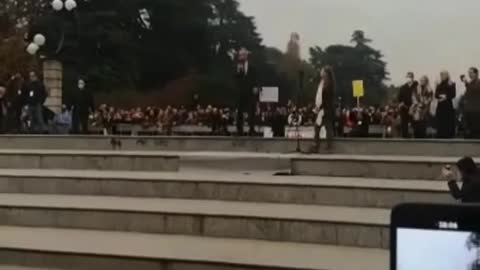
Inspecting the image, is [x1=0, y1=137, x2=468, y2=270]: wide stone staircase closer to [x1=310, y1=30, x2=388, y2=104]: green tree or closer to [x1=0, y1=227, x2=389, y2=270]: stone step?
[x1=0, y1=227, x2=389, y2=270]: stone step

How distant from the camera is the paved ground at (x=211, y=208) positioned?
786cm

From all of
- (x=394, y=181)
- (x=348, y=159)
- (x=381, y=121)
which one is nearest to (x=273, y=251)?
(x=394, y=181)

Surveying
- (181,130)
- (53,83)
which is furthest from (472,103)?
(53,83)

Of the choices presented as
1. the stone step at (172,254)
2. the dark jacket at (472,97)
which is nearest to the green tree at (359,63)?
the dark jacket at (472,97)

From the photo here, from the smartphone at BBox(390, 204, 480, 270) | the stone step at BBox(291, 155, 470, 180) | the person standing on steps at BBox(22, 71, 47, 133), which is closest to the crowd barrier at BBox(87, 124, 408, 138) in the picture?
the person standing on steps at BBox(22, 71, 47, 133)

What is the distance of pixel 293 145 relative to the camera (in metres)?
14.5

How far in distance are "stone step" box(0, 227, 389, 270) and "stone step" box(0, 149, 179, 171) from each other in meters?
3.36

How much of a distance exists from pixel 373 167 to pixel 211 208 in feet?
9.53

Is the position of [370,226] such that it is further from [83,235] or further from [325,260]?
[83,235]

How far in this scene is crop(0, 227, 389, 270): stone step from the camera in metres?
6.75

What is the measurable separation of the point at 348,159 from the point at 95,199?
3.46m

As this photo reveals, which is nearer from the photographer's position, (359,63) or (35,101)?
(35,101)

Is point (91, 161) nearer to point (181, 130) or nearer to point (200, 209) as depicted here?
point (200, 209)

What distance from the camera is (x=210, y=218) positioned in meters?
8.08
